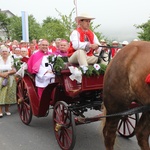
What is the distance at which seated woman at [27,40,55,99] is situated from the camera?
459 cm

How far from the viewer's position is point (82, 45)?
3965 mm

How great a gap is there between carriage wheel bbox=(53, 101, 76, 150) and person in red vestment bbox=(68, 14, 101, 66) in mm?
711

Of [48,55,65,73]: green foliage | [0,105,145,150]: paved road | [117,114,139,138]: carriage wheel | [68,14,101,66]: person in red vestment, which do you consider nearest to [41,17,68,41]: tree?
[0,105,145,150]: paved road

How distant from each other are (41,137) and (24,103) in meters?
1.00

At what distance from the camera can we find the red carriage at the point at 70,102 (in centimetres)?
382

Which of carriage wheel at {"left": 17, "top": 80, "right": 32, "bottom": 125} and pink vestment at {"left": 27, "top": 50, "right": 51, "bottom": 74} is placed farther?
carriage wheel at {"left": 17, "top": 80, "right": 32, "bottom": 125}

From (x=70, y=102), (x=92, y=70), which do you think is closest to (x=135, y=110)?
(x=92, y=70)

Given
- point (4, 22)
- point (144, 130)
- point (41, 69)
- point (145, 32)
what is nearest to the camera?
point (144, 130)

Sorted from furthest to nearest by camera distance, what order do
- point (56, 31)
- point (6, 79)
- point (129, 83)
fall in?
point (56, 31), point (6, 79), point (129, 83)

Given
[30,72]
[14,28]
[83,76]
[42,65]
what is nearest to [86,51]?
[83,76]

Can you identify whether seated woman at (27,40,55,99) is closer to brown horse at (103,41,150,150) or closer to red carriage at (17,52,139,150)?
red carriage at (17,52,139,150)

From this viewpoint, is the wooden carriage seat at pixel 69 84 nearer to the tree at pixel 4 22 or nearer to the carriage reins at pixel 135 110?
the carriage reins at pixel 135 110

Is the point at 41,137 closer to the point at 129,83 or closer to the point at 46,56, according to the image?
the point at 46,56

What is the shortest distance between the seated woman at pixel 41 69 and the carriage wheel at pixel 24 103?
0.55 metres
